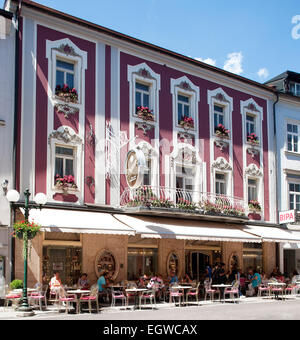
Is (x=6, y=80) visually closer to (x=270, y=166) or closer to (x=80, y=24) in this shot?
(x=80, y=24)

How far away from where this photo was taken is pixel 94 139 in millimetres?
20391

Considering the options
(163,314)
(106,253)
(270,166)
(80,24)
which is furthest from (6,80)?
(270,166)

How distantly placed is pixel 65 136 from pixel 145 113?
4058 millimetres

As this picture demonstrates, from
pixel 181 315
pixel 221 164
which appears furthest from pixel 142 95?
pixel 181 315

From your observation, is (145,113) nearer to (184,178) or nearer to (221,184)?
(184,178)

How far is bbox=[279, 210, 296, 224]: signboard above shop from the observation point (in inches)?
1040

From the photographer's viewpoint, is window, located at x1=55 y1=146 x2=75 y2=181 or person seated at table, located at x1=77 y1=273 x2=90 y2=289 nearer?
person seated at table, located at x1=77 y1=273 x2=90 y2=289

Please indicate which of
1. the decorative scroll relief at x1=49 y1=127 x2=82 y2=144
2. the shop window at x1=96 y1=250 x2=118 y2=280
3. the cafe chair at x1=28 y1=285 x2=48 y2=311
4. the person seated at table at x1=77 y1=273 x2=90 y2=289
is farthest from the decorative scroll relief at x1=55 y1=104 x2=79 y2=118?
the cafe chair at x1=28 y1=285 x2=48 y2=311

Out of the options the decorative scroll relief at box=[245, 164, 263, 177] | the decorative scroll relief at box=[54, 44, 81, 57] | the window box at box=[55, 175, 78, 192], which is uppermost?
the decorative scroll relief at box=[54, 44, 81, 57]

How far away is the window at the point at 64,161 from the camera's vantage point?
19.5 metres

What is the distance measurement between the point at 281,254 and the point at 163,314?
13.4 m

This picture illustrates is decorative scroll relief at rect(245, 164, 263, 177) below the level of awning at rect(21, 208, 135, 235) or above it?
above

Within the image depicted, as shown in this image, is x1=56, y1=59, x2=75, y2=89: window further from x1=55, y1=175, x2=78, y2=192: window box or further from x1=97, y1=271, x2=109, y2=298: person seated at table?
x1=97, y1=271, x2=109, y2=298: person seated at table

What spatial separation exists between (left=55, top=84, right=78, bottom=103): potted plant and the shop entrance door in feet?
27.7
